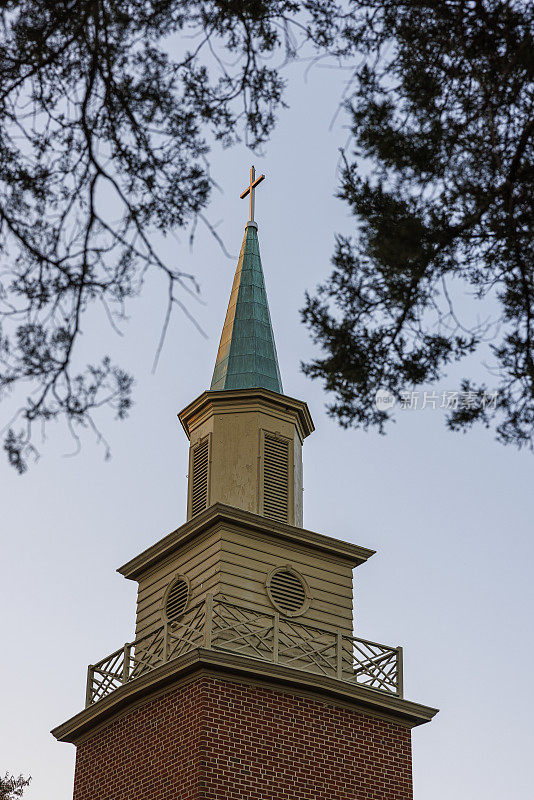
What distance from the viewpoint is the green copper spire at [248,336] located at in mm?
24812

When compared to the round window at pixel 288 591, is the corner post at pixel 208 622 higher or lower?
lower

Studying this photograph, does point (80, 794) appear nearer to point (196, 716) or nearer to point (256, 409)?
point (196, 716)

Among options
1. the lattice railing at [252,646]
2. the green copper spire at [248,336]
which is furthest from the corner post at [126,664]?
the green copper spire at [248,336]

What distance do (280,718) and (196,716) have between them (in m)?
1.50

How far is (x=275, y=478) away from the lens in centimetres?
2328

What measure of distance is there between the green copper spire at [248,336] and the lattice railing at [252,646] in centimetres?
535

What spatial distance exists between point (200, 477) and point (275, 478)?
1.48 m

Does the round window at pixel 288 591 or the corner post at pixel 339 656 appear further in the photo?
the round window at pixel 288 591

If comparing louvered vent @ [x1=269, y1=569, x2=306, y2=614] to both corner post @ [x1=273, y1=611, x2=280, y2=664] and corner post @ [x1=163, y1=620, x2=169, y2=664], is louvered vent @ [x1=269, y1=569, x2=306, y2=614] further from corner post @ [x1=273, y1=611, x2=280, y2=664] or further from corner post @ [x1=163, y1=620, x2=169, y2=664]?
corner post @ [x1=163, y1=620, x2=169, y2=664]

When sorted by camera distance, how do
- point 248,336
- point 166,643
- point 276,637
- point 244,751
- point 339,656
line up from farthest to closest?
1. point 248,336
2. point 339,656
3. point 166,643
4. point 276,637
5. point 244,751

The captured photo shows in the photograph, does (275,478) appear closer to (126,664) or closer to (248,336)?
(248,336)

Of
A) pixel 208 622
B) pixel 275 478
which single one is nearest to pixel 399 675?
pixel 208 622

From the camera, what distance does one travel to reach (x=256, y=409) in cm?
2388

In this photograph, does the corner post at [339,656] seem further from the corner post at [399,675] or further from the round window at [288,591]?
the corner post at [399,675]
